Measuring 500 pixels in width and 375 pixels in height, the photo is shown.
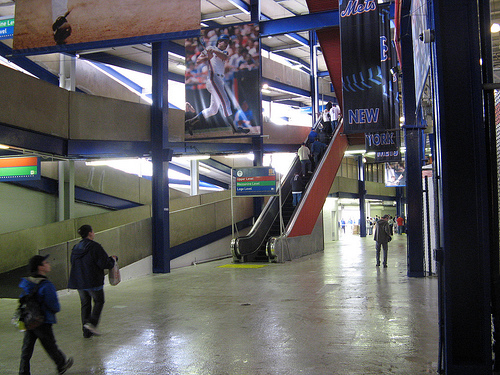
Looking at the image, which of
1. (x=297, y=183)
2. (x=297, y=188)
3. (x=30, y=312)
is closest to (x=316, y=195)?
(x=297, y=188)

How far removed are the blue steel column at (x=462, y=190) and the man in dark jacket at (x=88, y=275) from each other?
423 cm

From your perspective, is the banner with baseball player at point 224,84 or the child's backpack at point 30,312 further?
the banner with baseball player at point 224,84

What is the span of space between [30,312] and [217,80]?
837 centimetres

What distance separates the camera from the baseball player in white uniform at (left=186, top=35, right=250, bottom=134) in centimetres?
1180

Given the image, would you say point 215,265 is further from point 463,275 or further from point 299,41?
point 299,41

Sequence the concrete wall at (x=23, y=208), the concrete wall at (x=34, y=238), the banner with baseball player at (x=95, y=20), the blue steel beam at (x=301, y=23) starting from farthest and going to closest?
the concrete wall at (x=23, y=208), the blue steel beam at (x=301, y=23), the concrete wall at (x=34, y=238), the banner with baseball player at (x=95, y=20)

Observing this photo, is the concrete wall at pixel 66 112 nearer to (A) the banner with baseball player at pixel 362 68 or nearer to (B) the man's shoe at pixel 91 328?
(B) the man's shoe at pixel 91 328

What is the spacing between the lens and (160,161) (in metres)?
13.8

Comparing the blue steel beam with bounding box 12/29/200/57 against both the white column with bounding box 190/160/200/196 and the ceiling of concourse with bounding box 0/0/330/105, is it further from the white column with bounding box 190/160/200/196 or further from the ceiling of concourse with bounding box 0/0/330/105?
the white column with bounding box 190/160/200/196

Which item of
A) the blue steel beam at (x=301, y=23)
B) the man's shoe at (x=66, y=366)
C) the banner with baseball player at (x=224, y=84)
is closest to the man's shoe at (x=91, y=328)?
the man's shoe at (x=66, y=366)

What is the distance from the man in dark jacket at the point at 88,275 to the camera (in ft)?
20.6

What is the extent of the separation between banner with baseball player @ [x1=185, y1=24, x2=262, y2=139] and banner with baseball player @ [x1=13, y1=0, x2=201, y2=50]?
3.25 metres

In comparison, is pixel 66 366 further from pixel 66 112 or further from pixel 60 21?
pixel 66 112

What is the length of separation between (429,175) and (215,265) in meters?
7.25
